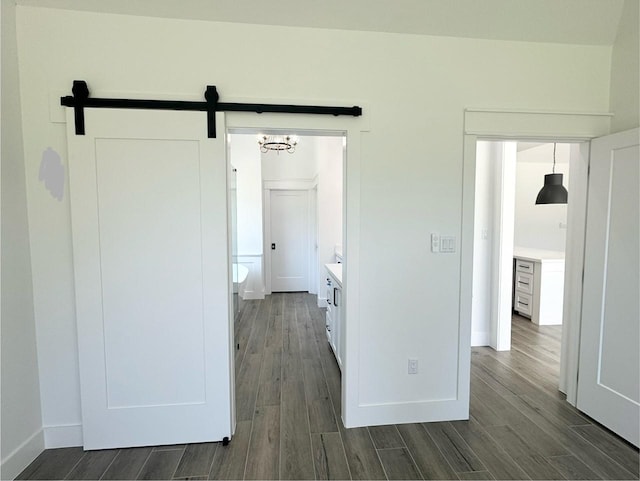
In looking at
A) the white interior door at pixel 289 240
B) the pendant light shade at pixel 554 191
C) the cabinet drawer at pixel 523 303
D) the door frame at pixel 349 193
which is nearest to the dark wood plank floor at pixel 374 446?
the door frame at pixel 349 193

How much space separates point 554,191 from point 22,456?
20.2ft

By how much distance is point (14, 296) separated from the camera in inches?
68.8

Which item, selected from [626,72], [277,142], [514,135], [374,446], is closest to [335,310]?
[374,446]

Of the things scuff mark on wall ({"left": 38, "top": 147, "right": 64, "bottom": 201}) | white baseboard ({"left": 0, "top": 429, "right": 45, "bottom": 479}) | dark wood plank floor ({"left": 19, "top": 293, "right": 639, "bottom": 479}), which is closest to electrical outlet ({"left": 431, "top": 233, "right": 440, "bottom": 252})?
dark wood plank floor ({"left": 19, "top": 293, "right": 639, "bottom": 479})

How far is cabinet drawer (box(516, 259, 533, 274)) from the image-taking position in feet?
13.8

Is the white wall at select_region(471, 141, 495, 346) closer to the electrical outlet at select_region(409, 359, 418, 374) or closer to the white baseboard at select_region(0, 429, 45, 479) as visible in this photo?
the electrical outlet at select_region(409, 359, 418, 374)

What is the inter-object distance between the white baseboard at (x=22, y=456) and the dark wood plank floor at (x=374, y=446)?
0.13 feet

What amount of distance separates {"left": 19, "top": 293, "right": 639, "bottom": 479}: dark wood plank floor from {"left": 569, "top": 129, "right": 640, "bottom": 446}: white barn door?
0.21 metres

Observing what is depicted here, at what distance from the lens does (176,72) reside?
1.86 metres

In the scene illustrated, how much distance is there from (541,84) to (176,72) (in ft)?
7.98

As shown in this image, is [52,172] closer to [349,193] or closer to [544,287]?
[349,193]

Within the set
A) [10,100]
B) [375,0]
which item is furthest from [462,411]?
[10,100]

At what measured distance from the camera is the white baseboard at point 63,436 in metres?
1.93

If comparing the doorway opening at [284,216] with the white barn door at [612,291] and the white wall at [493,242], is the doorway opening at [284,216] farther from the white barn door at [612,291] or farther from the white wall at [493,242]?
the white barn door at [612,291]
